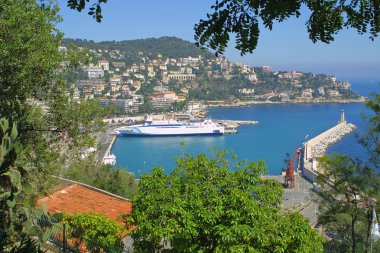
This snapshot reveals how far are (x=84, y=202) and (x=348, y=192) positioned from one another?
373 cm

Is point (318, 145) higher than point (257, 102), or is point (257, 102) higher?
point (257, 102)

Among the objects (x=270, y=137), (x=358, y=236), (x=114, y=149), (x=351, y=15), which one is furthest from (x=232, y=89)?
(x=351, y=15)

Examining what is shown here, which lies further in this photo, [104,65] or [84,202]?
[104,65]

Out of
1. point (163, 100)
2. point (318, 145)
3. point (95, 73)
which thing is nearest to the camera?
point (318, 145)

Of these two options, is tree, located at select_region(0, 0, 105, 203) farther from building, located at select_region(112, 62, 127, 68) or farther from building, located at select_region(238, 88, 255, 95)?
building, located at select_region(112, 62, 127, 68)

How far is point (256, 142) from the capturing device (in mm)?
34188

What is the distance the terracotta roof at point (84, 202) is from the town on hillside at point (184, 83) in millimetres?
45382

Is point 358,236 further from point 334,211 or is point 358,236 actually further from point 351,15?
point 351,15

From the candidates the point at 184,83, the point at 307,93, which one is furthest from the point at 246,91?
the point at 184,83

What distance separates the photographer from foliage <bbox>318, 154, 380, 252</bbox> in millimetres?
4887

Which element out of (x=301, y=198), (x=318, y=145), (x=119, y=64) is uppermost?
(x=119, y=64)

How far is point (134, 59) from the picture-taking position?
85.8 metres

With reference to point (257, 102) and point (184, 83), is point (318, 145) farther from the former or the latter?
point (184, 83)

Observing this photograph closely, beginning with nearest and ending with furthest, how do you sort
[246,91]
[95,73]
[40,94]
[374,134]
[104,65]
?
[40,94] < [374,134] < [95,73] < [246,91] < [104,65]
